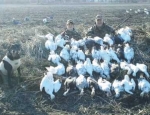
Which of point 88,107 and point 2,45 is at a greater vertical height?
point 2,45

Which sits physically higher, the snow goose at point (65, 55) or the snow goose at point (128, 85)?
the snow goose at point (65, 55)

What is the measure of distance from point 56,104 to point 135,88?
2283mm

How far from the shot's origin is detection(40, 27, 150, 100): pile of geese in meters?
9.02

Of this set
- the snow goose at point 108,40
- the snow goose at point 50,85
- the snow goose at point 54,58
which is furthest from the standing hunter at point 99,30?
the snow goose at point 50,85

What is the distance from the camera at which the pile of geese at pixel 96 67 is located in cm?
902

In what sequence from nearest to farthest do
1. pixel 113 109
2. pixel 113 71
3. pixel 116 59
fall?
pixel 113 109, pixel 113 71, pixel 116 59

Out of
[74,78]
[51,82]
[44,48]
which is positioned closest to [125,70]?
[74,78]

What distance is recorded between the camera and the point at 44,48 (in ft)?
39.4

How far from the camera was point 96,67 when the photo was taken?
33.2 ft

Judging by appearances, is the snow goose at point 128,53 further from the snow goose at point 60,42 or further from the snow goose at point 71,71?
the snow goose at point 60,42

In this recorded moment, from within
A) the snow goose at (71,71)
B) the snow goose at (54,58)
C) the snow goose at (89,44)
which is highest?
the snow goose at (89,44)

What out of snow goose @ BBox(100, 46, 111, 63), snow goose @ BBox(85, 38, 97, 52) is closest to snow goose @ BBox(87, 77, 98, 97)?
snow goose @ BBox(100, 46, 111, 63)

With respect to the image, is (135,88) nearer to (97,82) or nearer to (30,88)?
(97,82)

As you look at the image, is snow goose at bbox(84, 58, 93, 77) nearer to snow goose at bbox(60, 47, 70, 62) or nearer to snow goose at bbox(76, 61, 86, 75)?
snow goose at bbox(76, 61, 86, 75)
